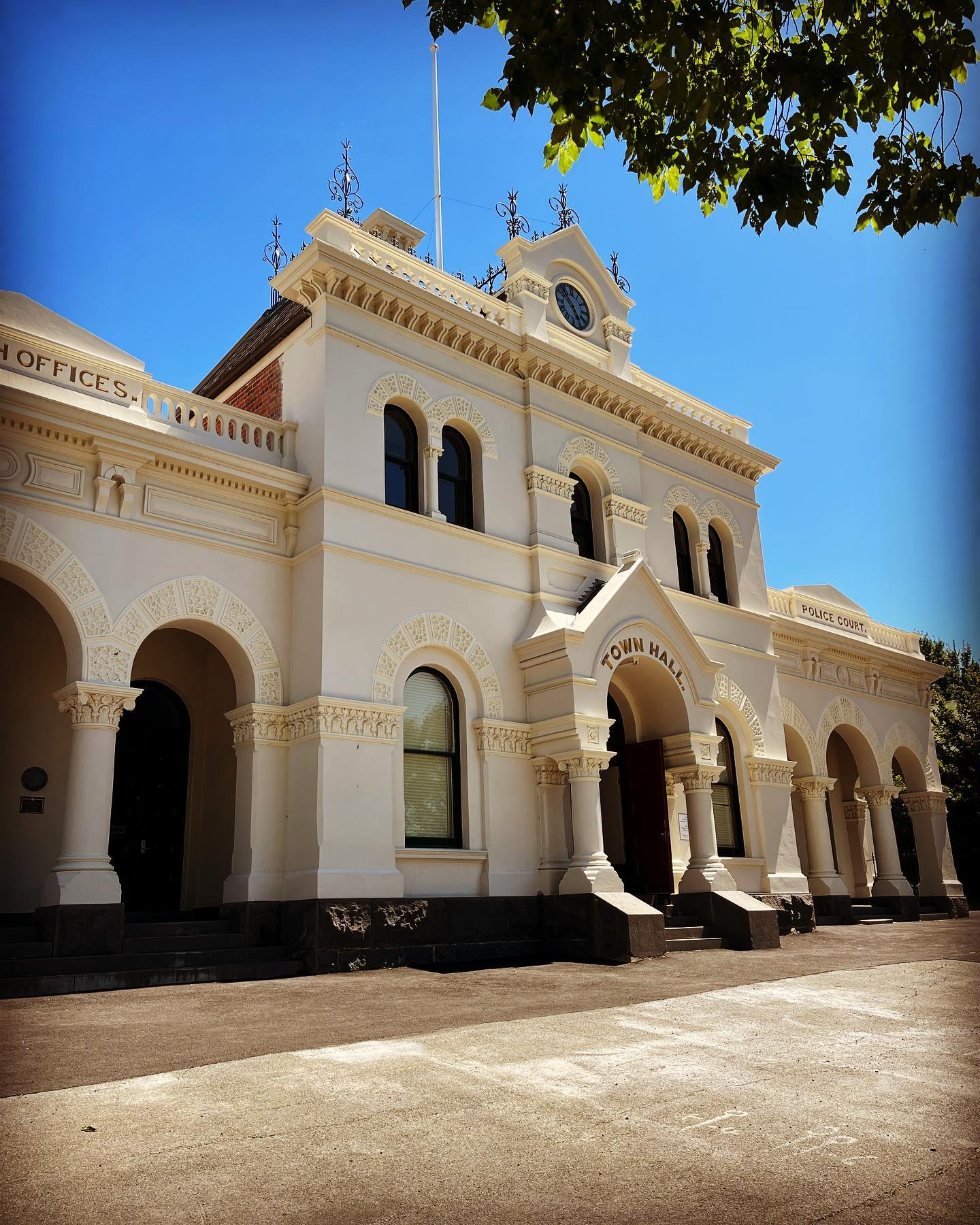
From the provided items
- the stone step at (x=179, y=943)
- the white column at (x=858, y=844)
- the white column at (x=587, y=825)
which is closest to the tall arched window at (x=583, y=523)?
the white column at (x=587, y=825)

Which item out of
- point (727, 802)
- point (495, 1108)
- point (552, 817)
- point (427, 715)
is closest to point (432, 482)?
point (427, 715)

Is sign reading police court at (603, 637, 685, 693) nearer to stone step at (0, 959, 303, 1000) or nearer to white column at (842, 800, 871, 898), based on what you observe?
stone step at (0, 959, 303, 1000)

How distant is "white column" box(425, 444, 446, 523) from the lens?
15.2 meters

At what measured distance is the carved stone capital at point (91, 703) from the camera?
1191 centimetres

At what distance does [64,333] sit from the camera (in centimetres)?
1352

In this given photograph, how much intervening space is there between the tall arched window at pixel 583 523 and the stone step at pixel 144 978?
908 cm

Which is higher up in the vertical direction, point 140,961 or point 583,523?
point 583,523

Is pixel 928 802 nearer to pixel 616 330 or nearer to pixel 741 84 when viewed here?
pixel 616 330

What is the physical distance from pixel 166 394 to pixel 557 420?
270 inches

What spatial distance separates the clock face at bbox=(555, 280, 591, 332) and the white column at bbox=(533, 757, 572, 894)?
8.72 m

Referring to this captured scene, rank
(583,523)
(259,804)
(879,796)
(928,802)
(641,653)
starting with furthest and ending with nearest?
(928,802) → (879,796) → (583,523) → (641,653) → (259,804)

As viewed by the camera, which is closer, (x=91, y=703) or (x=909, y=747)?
(x=91, y=703)

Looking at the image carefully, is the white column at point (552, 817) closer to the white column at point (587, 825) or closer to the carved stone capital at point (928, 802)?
the white column at point (587, 825)

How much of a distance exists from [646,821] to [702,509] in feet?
22.7
